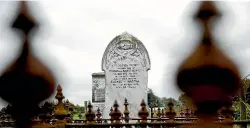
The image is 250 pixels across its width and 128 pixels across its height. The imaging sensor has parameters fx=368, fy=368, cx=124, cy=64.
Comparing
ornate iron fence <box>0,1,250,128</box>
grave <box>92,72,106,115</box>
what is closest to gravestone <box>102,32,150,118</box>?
grave <box>92,72,106,115</box>

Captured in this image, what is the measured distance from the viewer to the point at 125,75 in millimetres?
11516

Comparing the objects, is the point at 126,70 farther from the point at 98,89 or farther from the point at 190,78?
the point at 190,78

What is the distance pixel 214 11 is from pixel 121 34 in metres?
10.4

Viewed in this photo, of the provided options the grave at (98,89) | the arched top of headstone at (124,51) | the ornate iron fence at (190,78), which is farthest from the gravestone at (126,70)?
the ornate iron fence at (190,78)

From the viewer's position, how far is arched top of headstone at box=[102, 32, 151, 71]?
11423 mm

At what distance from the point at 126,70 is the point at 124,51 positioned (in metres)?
0.59

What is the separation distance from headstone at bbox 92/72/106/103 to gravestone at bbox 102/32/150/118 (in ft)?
8.54

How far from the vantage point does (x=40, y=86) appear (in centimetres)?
131

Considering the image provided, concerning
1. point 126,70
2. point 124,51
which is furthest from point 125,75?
point 124,51

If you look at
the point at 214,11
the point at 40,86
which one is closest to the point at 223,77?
the point at 214,11

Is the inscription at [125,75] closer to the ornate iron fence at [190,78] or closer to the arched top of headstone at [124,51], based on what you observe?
the arched top of headstone at [124,51]

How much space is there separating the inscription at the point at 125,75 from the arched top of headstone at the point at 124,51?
0.24 m

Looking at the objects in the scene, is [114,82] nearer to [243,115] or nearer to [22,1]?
[243,115]

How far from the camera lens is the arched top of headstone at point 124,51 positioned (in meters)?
11.4
